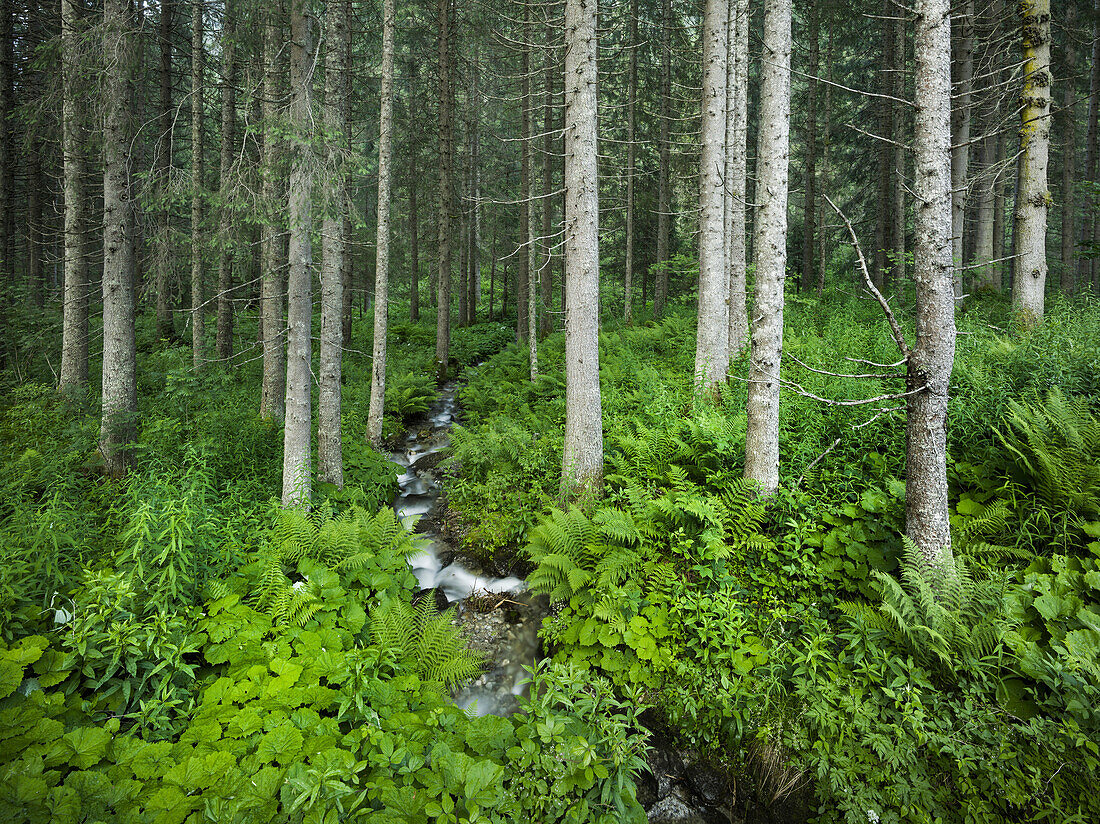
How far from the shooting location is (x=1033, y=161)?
341 inches

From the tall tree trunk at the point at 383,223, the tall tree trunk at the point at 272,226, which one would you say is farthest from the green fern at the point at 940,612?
the tall tree trunk at the point at 383,223

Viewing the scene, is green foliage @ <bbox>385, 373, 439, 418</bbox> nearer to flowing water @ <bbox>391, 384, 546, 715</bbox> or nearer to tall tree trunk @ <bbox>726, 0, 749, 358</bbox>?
flowing water @ <bbox>391, 384, 546, 715</bbox>

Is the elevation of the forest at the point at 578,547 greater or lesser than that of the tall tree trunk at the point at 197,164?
lesser

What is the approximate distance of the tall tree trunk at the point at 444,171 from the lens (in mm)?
15014

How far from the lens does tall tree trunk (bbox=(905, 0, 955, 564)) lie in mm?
4113

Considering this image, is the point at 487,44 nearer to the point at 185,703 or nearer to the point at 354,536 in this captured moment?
the point at 354,536

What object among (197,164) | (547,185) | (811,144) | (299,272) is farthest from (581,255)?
(811,144)

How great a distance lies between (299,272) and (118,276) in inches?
105

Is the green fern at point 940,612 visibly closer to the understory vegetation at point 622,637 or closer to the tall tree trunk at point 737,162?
the understory vegetation at point 622,637

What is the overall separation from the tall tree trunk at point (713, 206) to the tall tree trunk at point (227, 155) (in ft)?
22.4

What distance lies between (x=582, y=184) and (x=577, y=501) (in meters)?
4.19

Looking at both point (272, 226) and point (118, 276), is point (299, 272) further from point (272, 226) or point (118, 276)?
point (118, 276)

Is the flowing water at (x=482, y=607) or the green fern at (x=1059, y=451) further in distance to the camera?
the flowing water at (x=482, y=607)

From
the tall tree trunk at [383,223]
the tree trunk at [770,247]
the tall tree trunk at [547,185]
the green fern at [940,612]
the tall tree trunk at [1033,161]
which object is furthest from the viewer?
the tall tree trunk at [547,185]
